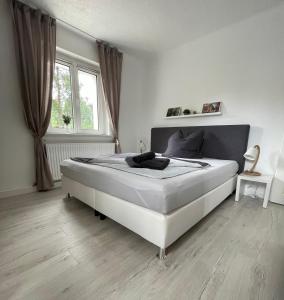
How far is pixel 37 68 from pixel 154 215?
8.57 feet

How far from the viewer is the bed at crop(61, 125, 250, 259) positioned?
115 cm

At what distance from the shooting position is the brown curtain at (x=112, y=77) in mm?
3100

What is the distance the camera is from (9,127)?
88.2 inches

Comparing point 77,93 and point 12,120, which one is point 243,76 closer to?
point 77,93

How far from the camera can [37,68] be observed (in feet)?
7.54

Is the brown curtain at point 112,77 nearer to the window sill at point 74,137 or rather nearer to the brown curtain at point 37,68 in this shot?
the window sill at point 74,137

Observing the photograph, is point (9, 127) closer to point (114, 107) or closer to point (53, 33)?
point (53, 33)

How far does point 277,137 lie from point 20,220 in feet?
11.4

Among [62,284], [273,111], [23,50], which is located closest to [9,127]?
[23,50]

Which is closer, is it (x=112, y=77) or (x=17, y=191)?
(x=17, y=191)

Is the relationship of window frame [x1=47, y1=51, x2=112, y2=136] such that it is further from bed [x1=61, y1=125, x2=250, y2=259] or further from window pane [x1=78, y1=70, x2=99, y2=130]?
bed [x1=61, y1=125, x2=250, y2=259]

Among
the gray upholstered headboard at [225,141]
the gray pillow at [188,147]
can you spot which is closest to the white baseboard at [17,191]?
the gray pillow at [188,147]

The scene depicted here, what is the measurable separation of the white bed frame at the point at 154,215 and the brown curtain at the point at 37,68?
112 cm

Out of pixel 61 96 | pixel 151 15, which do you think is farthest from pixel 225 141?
pixel 61 96
